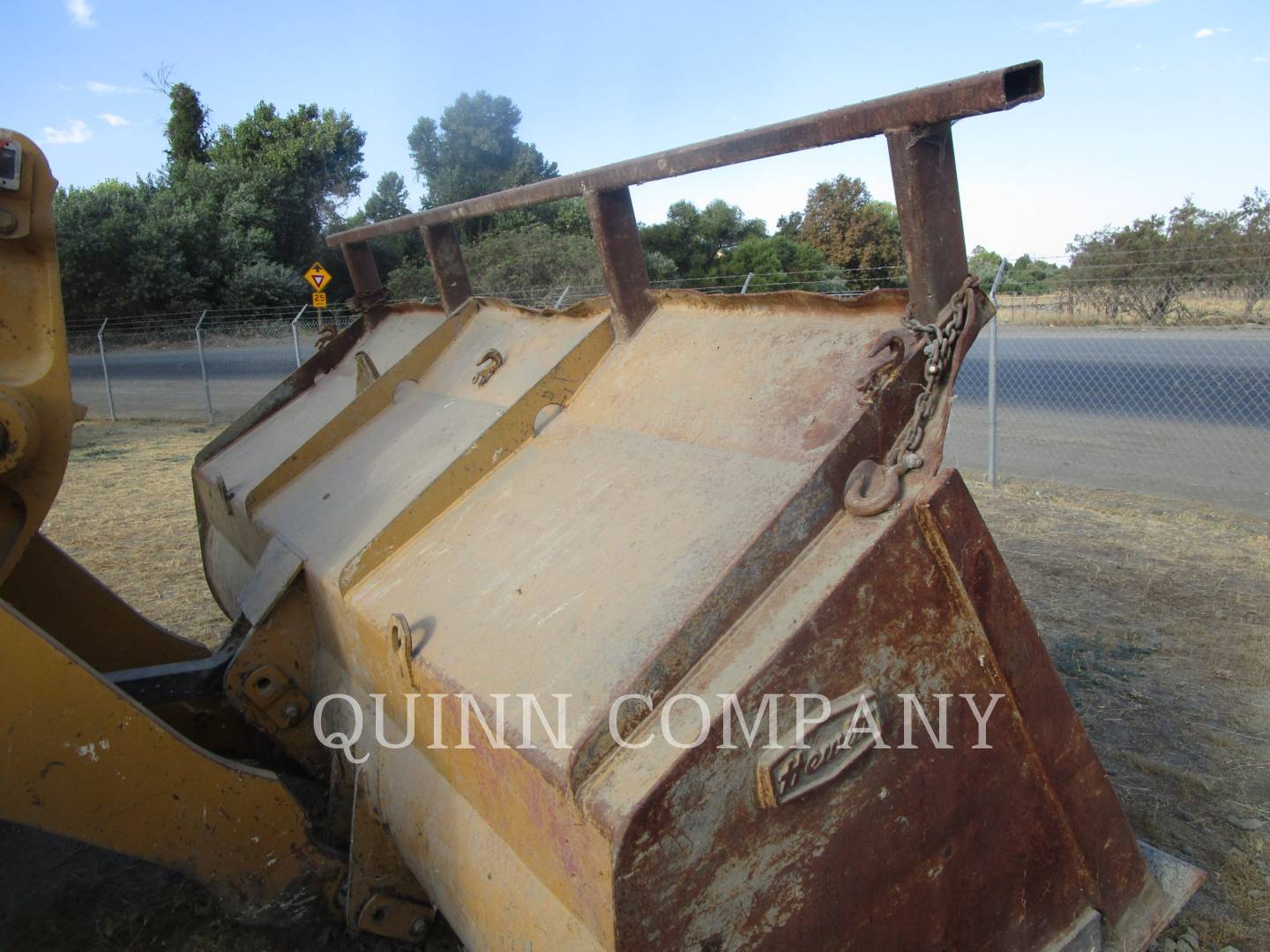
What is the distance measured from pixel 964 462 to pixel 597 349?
728 centimetres

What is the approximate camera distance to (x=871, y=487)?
176 centimetres

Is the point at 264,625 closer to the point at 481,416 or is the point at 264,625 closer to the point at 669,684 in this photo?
the point at 481,416

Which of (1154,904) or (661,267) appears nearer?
(1154,904)

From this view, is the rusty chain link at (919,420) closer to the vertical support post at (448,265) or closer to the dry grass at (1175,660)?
the dry grass at (1175,660)

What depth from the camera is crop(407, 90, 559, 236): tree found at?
39.2 metres

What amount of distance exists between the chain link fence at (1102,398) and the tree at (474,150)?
20.9 m

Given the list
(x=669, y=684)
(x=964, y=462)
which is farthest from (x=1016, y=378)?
(x=669, y=684)

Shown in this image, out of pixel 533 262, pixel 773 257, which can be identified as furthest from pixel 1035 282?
pixel 533 262

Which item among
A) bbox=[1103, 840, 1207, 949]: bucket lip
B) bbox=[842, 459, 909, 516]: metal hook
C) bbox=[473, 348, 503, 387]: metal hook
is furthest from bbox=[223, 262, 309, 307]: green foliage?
bbox=[1103, 840, 1207, 949]: bucket lip

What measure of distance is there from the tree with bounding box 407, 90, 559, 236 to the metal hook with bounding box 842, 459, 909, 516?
127ft

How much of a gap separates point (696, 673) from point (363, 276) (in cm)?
364

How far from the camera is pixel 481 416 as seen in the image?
301cm

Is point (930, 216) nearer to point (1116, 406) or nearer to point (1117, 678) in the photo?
point (1117, 678)

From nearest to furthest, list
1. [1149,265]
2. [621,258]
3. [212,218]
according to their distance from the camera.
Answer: [621,258] < [1149,265] < [212,218]
